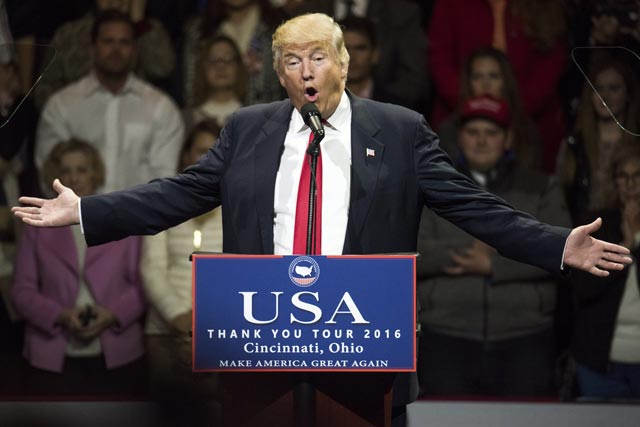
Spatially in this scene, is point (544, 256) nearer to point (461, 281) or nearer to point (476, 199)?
point (476, 199)

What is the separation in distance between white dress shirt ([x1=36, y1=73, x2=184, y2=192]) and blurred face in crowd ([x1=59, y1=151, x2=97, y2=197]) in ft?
0.22

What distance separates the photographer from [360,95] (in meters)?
5.14

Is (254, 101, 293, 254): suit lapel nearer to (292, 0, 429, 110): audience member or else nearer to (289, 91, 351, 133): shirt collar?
(289, 91, 351, 133): shirt collar

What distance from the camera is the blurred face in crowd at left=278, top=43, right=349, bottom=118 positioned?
2.73 meters

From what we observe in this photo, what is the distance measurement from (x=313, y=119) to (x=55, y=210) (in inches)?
25.8

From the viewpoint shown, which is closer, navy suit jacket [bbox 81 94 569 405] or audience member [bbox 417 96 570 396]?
navy suit jacket [bbox 81 94 569 405]

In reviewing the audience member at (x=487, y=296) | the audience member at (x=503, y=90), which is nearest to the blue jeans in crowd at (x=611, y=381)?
the audience member at (x=487, y=296)

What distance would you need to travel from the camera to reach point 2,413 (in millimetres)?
3600

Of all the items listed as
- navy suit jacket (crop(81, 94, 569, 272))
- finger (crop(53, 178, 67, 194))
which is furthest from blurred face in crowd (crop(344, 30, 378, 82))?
finger (crop(53, 178, 67, 194))

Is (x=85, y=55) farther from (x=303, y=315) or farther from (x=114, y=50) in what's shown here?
(x=303, y=315)

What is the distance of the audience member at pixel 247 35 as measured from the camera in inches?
205

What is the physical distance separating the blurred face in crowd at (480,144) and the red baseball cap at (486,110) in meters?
0.02

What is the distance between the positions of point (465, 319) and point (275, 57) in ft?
7.50

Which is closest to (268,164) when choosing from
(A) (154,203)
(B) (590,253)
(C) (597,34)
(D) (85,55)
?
(A) (154,203)
